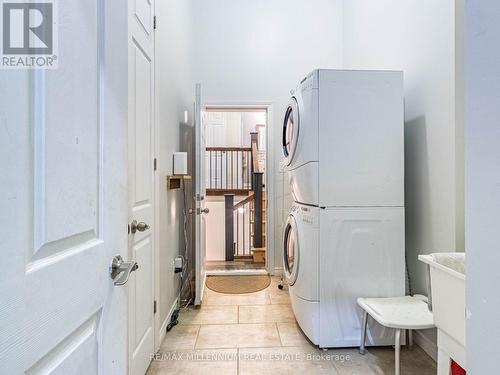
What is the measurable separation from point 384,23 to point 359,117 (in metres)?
1.20

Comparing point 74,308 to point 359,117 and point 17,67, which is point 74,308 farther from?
point 359,117

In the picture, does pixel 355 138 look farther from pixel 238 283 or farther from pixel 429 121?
pixel 238 283

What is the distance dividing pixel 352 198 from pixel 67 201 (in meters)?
1.68

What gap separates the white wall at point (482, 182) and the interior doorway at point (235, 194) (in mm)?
2938

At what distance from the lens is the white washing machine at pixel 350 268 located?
1.86 metres

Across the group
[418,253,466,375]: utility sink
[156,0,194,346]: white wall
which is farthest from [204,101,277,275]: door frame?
[418,253,466,375]: utility sink

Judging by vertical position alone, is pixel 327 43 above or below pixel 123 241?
above

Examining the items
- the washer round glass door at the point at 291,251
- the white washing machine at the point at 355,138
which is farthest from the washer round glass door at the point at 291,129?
the washer round glass door at the point at 291,251

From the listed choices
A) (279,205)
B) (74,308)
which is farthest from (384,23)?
(74,308)

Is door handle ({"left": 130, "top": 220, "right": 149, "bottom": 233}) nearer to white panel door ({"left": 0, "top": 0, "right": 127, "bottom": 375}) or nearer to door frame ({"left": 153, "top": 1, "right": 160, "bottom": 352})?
door frame ({"left": 153, "top": 1, "right": 160, "bottom": 352})

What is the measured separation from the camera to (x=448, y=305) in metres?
1.02

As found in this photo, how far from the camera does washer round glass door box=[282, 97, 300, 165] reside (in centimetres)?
205

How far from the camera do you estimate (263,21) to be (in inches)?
134

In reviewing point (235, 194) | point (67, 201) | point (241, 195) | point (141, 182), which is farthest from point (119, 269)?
point (241, 195)
